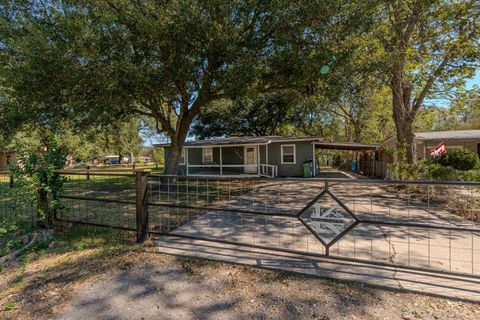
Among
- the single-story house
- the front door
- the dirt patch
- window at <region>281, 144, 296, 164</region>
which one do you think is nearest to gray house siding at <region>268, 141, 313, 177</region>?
the single-story house

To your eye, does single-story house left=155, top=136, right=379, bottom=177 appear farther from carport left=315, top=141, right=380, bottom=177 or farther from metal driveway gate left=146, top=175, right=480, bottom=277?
metal driveway gate left=146, top=175, right=480, bottom=277

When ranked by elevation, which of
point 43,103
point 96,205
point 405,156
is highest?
point 43,103

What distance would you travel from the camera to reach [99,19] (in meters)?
6.45

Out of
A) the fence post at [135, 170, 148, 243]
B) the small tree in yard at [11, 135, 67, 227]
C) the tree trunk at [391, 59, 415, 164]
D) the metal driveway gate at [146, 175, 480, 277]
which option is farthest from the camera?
the tree trunk at [391, 59, 415, 164]

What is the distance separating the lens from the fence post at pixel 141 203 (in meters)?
3.83

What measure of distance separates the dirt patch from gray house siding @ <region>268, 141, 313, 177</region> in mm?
13863

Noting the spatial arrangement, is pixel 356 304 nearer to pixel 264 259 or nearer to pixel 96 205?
pixel 264 259

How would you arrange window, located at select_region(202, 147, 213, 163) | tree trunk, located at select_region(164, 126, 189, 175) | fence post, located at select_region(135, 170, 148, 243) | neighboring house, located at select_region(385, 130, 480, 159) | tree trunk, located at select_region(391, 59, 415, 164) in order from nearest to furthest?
fence post, located at select_region(135, 170, 148, 243) → tree trunk, located at select_region(391, 59, 415, 164) → tree trunk, located at select_region(164, 126, 189, 175) → neighboring house, located at select_region(385, 130, 480, 159) → window, located at select_region(202, 147, 213, 163)

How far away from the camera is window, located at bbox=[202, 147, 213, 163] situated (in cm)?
1900

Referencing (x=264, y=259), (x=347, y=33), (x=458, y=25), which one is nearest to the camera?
(x=264, y=259)

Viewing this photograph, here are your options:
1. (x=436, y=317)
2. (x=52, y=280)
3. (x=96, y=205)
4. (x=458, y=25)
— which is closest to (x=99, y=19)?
(x=96, y=205)

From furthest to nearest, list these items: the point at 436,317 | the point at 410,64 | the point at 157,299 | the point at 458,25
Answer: the point at 410,64 → the point at 458,25 → the point at 157,299 → the point at 436,317

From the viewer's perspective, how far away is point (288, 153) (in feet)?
54.7

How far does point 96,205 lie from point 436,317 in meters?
8.21
